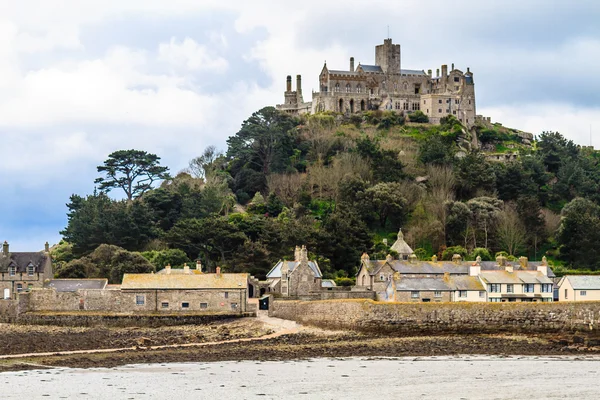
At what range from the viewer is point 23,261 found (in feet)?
199

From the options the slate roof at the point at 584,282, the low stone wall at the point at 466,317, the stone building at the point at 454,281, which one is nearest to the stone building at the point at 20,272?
the stone building at the point at 454,281

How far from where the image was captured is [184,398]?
27.4 meters

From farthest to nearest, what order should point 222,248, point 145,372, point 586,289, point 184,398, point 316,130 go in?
point 316,130 → point 222,248 → point 586,289 → point 145,372 → point 184,398

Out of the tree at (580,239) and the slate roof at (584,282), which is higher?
the tree at (580,239)

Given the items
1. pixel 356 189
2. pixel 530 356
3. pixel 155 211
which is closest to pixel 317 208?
pixel 356 189

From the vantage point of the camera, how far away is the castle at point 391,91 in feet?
340

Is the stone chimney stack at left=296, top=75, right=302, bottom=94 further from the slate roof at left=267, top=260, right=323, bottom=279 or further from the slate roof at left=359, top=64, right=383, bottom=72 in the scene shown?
the slate roof at left=267, top=260, right=323, bottom=279

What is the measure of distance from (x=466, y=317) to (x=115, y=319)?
20.4 meters

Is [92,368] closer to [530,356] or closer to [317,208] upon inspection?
[530,356]

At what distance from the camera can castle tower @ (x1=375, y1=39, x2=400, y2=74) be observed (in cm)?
10750

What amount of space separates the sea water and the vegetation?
30.0 metres

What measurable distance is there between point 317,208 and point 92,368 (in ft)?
164

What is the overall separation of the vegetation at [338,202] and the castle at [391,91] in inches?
148

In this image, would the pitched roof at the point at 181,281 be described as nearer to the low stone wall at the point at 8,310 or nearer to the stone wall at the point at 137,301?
the stone wall at the point at 137,301
